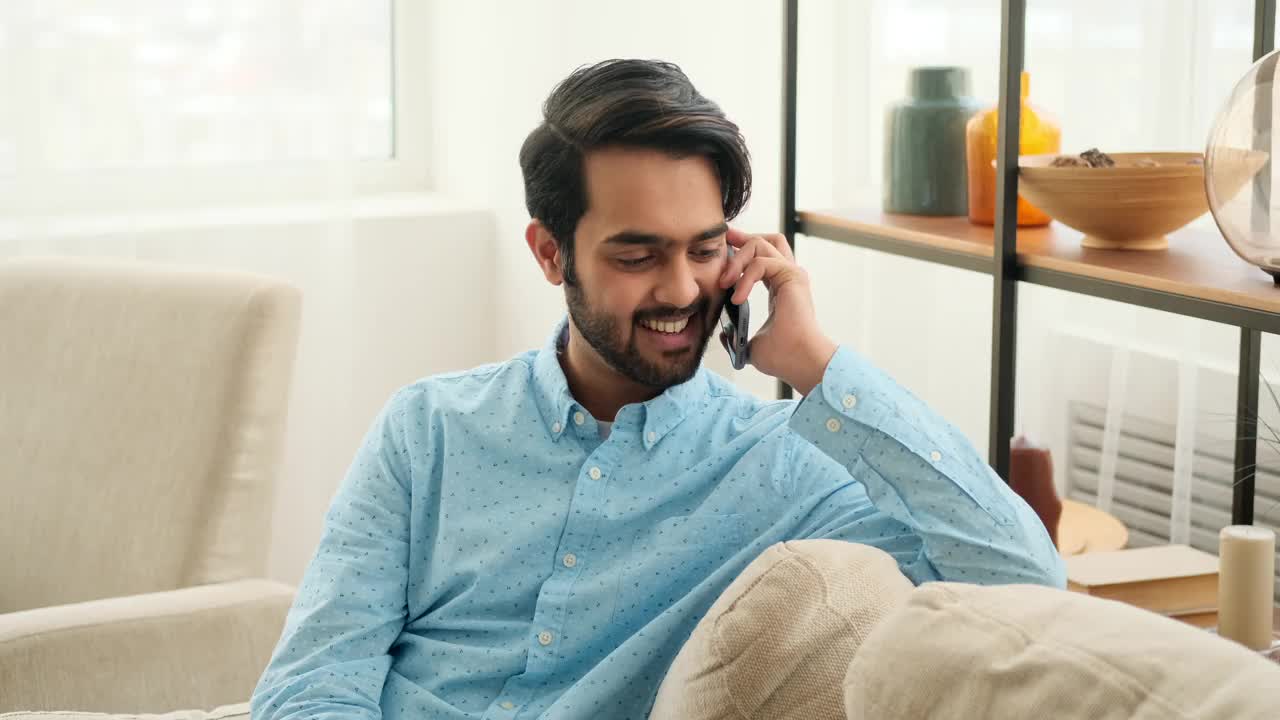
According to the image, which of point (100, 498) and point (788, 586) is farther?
point (100, 498)

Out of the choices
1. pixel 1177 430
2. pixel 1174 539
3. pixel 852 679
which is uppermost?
pixel 852 679

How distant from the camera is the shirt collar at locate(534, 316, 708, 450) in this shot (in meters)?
1.45

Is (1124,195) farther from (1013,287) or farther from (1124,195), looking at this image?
(1013,287)

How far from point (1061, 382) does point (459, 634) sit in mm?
1312

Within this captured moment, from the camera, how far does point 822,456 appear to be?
4.76 feet

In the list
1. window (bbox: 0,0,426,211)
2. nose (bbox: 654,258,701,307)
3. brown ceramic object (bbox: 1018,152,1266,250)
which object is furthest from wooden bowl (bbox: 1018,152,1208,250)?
window (bbox: 0,0,426,211)

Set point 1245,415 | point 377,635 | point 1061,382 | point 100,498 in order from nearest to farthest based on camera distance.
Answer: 1. point 377,635
2. point 1245,415
3. point 100,498
4. point 1061,382

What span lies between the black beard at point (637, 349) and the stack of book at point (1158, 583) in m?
0.50

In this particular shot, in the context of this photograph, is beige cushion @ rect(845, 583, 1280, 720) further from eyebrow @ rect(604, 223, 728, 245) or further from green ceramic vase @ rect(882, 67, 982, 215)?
green ceramic vase @ rect(882, 67, 982, 215)

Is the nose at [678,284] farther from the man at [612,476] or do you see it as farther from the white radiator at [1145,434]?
the white radiator at [1145,434]

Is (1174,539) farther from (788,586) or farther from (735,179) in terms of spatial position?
(788,586)

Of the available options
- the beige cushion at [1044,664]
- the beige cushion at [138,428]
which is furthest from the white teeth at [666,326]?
the beige cushion at [138,428]

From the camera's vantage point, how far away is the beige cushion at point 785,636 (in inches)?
38.5

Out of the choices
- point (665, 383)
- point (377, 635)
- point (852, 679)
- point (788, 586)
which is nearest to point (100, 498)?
point (377, 635)
